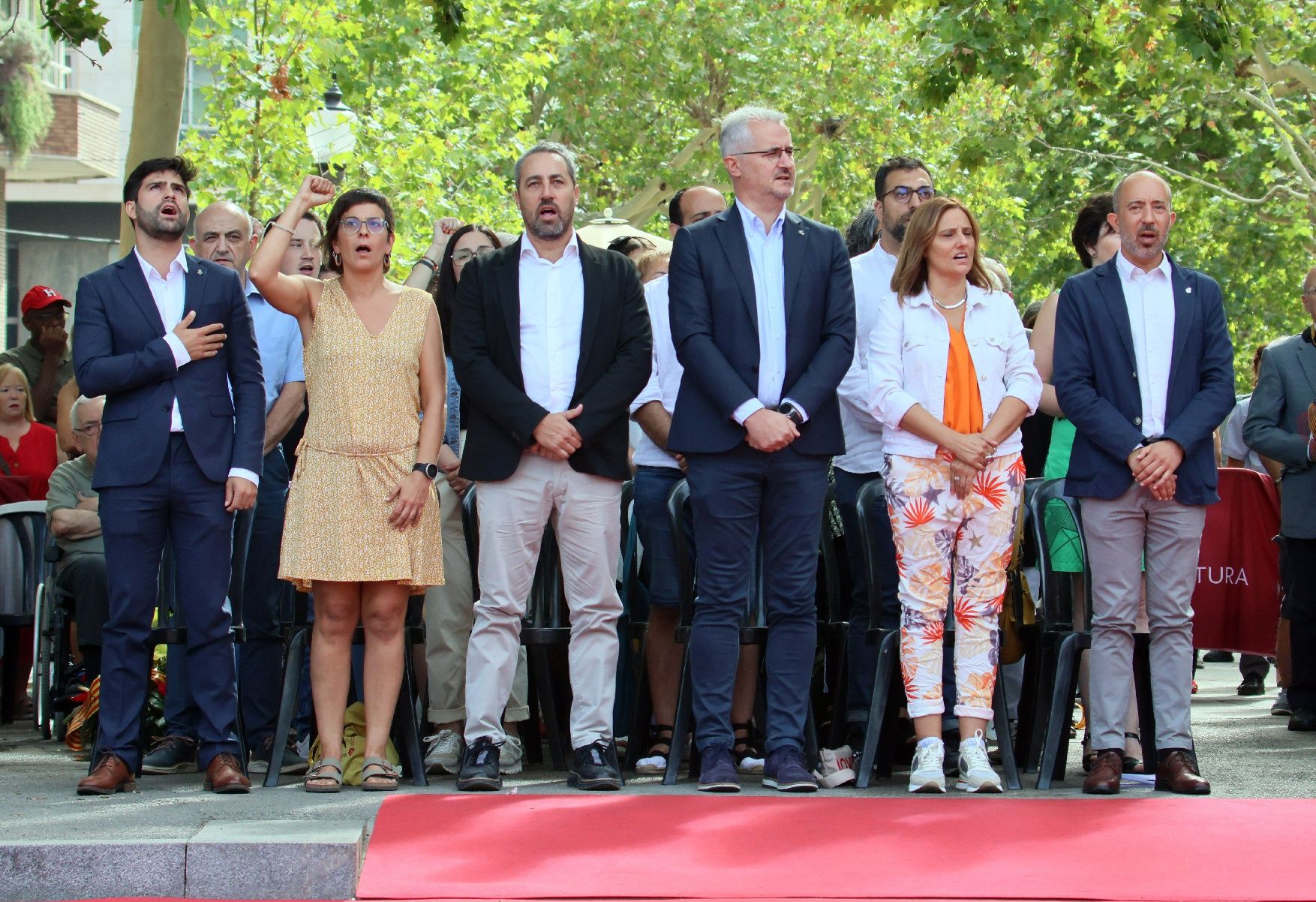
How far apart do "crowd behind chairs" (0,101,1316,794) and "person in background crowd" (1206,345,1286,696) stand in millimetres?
4862

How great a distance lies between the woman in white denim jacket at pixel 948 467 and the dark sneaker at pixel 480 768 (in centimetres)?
157

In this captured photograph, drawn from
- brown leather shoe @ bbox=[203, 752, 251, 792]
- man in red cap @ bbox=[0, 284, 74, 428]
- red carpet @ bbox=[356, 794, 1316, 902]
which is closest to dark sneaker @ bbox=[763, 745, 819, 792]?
red carpet @ bbox=[356, 794, 1316, 902]

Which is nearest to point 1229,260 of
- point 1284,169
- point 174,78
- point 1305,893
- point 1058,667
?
point 1284,169

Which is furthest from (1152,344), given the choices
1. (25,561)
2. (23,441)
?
(23,441)

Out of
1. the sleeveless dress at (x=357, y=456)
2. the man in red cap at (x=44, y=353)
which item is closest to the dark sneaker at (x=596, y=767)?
the sleeveless dress at (x=357, y=456)

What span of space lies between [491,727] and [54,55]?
93.3 feet

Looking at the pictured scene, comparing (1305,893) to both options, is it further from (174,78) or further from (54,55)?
(54,55)

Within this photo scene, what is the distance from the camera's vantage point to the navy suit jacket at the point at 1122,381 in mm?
7430

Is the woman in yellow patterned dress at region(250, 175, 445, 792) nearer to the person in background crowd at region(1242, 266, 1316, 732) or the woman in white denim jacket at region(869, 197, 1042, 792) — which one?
the woman in white denim jacket at region(869, 197, 1042, 792)

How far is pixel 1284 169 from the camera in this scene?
2548 centimetres

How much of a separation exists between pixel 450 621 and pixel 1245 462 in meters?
7.43

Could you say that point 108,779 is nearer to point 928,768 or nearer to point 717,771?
point 717,771

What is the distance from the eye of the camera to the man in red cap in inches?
476

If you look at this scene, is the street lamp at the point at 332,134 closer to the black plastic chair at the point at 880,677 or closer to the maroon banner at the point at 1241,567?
the maroon banner at the point at 1241,567
